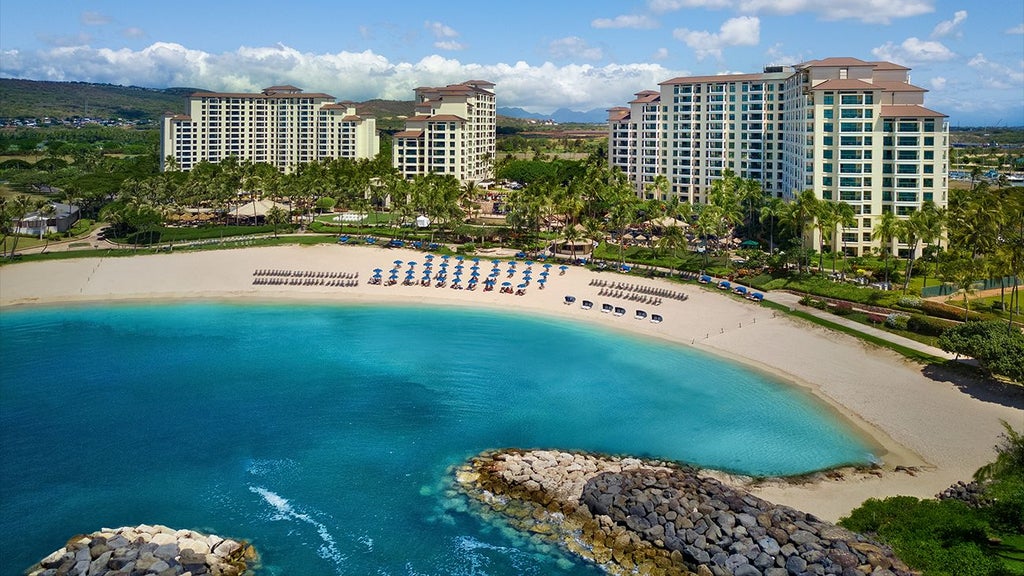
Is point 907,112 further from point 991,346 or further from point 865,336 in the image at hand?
point 991,346

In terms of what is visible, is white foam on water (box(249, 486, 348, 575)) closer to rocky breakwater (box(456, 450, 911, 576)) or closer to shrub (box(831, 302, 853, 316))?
rocky breakwater (box(456, 450, 911, 576))

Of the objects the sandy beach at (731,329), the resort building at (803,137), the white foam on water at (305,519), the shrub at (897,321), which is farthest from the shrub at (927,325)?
the white foam on water at (305,519)

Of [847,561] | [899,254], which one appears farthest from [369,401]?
[899,254]

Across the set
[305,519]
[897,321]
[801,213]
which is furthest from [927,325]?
[305,519]

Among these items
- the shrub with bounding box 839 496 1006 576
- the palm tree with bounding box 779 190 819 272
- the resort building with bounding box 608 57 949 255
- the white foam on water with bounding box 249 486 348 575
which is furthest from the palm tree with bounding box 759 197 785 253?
the white foam on water with bounding box 249 486 348 575

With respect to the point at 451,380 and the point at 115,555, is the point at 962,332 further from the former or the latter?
the point at 115,555
